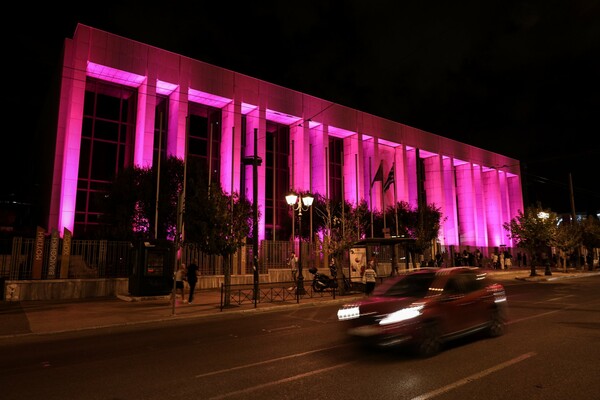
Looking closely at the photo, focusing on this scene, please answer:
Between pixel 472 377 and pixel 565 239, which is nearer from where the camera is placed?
pixel 472 377

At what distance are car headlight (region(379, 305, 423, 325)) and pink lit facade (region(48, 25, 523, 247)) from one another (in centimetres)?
1644

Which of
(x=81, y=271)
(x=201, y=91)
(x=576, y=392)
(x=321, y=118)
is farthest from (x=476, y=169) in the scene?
(x=576, y=392)

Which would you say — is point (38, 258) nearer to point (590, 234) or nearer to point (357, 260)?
point (357, 260)

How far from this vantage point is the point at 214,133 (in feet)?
121

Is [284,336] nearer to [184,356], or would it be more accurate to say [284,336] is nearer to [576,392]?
[184,356]

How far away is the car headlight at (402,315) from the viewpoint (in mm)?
7066

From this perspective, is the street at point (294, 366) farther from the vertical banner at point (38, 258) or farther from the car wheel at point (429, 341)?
the vertical banner at point (38, 258)

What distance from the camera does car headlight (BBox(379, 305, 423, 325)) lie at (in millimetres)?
7066

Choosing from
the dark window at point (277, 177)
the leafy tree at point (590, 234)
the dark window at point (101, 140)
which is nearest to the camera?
the dark window at point (101, 140)

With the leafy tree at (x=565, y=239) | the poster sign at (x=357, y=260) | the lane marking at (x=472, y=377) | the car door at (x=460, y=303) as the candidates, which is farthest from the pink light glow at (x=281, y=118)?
the lane marking at (x=472, y=377)

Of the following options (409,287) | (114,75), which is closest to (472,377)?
(409,287)

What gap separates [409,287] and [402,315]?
3.46 ft

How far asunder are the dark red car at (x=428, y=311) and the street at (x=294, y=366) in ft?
1.06

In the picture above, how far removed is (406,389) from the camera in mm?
5418
